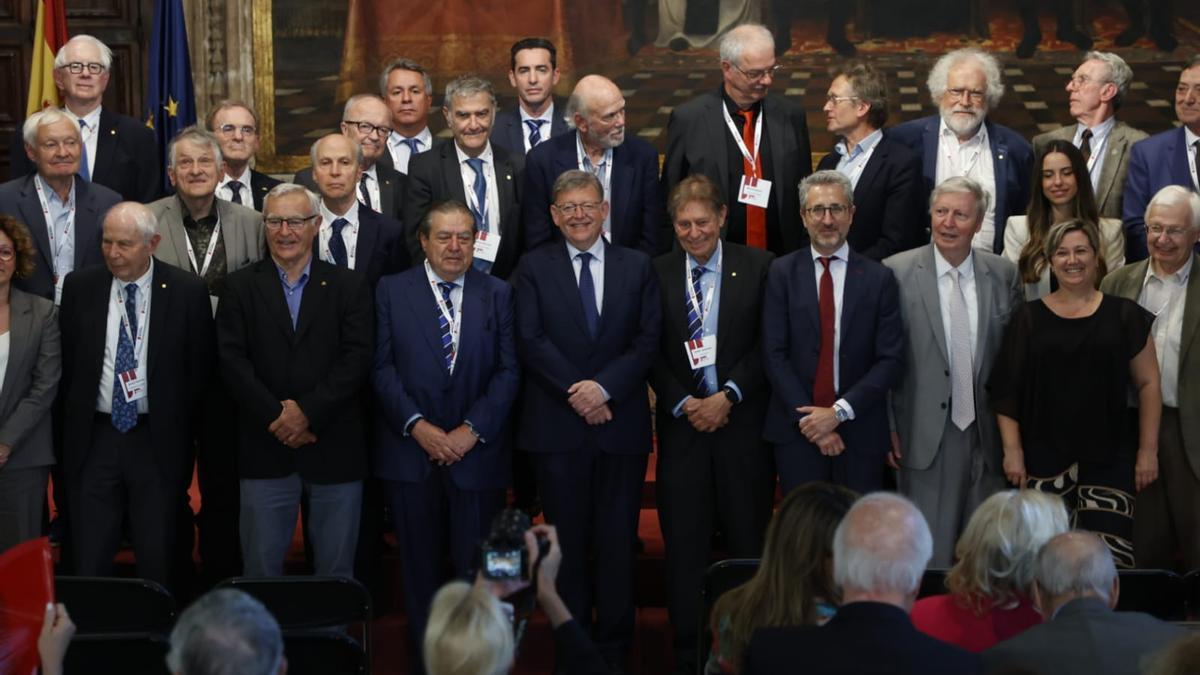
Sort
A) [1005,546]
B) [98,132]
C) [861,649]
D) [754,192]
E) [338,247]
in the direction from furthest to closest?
1. [98,132]
2. [754,192]
3. [338,247]
4. [1005,546]
5. [861,649]

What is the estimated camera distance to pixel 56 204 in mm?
6367

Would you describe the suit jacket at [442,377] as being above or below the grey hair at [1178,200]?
below

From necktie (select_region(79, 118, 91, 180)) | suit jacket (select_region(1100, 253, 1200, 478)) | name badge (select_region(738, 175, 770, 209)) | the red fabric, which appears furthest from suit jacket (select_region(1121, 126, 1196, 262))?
necktie (select_region(79, 118, 91, 180))

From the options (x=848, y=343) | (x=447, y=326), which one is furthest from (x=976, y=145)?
(x=447, y=326)

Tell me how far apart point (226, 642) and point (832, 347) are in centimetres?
351

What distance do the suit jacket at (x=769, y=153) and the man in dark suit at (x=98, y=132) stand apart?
93.4 inches

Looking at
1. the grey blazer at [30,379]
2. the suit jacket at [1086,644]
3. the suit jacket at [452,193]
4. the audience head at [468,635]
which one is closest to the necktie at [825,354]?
the suit jacket at [452,193]

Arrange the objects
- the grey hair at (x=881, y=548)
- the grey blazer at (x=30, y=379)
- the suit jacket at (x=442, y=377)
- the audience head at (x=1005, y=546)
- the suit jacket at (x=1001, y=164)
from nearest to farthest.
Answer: the grey hair at (x=881, y=548), the audience head at (x=1005, y=546), the grey blazer at (x=30, y=379), the suit jacket at (x=442, y=377), the suit jacket at (x=1001, y=164)

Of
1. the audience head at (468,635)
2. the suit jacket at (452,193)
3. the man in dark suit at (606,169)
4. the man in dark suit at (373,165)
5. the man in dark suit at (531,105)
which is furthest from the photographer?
the man in dark suit at (531,105)

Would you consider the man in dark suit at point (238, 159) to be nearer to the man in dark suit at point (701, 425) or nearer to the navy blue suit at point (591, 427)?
the navy blue suit at point (591, 427)

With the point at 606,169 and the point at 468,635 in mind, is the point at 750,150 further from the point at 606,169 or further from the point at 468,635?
the point at 468,635

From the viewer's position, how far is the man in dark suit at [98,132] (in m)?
6.92

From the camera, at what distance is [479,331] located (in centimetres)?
591

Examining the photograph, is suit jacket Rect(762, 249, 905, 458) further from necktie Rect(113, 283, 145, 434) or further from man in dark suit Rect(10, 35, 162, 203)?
man in dark suit Rect(10, 35, 162, 203)
